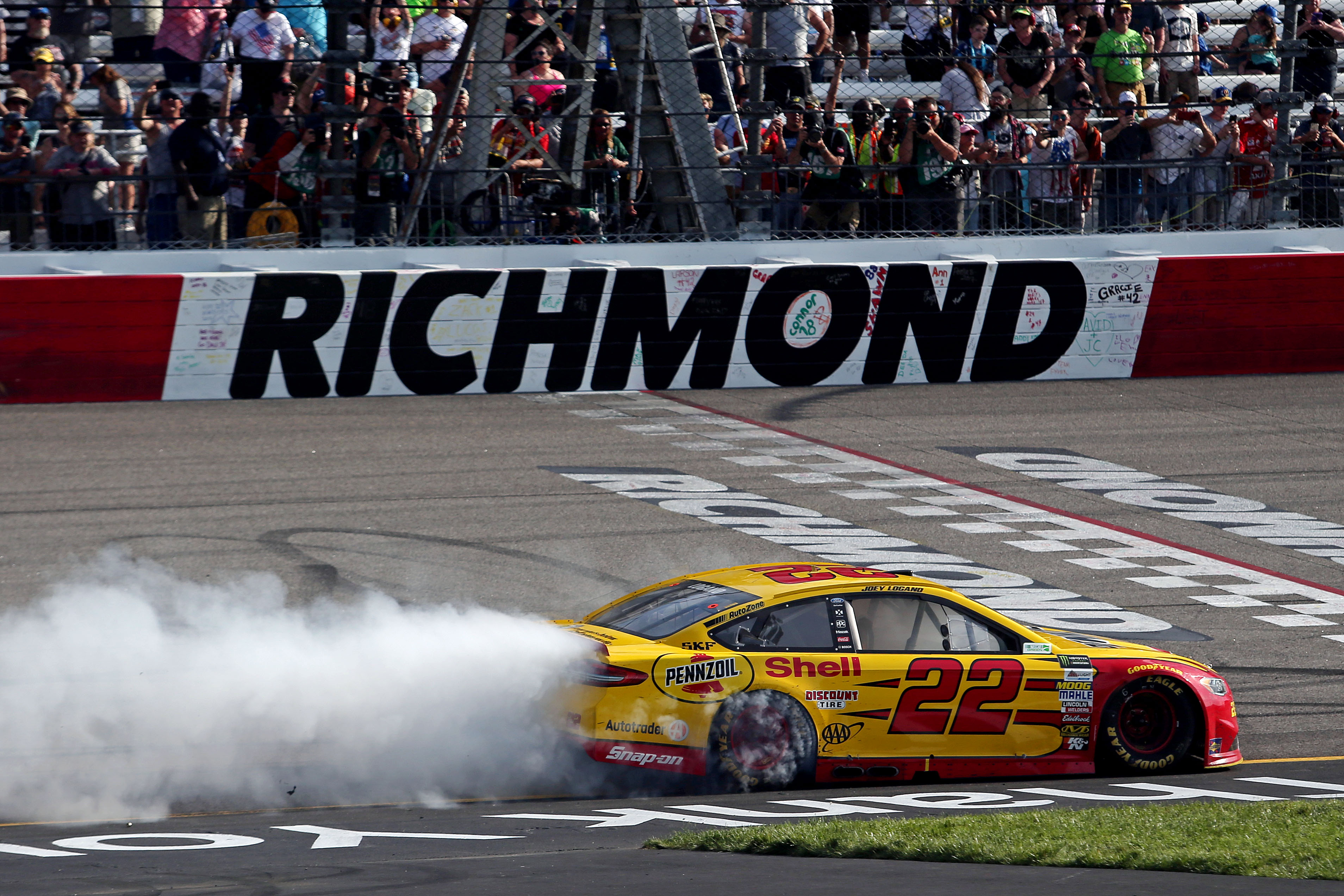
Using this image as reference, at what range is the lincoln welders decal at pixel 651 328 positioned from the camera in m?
15.4

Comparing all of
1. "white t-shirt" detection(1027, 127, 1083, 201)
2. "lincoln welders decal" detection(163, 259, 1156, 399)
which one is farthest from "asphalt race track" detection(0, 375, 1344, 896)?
"white t-shirt" detection(1027, 127, 1083, 201)

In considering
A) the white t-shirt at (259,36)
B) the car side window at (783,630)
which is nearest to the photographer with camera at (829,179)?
the white t-shirt at (259,36)

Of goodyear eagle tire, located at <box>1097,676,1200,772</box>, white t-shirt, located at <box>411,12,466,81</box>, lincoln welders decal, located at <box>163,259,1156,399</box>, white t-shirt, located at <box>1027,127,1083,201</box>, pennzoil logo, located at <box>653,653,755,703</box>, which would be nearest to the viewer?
pennzoil logo, located at <box>653,653,755,703</box>

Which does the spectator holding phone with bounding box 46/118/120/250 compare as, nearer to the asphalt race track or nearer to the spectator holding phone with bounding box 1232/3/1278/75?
the asphalt race track

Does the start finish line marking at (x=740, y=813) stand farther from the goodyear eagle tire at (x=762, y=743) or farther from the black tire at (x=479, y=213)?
the black tire at (x=479, y=213)

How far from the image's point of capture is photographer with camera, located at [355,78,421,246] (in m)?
15.7

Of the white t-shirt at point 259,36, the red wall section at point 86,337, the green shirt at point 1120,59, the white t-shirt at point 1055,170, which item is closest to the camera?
the red wall section at point 86,337

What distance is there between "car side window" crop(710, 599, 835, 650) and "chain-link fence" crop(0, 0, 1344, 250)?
925 cm

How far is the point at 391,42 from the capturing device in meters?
17.3

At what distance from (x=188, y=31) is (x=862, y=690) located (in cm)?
1162

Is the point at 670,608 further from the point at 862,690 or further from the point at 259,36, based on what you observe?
the point at 259,36

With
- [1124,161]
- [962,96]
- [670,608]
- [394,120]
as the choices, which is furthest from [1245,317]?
[670,608]

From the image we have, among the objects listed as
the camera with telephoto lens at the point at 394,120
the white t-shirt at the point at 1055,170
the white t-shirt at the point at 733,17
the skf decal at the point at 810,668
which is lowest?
the skf decal at the point at 810,668

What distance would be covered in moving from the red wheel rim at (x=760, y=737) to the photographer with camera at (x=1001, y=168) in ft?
33.9
